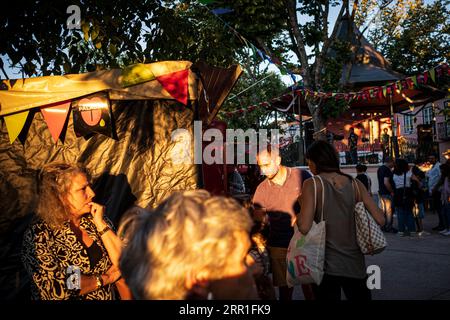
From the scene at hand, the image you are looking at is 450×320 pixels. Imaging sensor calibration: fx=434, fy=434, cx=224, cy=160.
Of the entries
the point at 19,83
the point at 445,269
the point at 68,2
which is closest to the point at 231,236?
the point at 19,83

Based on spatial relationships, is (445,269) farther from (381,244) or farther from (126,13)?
(126,13)

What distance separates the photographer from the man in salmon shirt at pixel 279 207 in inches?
187

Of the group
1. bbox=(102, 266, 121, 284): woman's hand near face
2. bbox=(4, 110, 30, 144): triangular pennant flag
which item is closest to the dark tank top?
Answer: bbox=(102, 266, 121, 284): woman's hand near face

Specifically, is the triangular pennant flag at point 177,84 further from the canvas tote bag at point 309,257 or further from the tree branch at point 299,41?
the tree branch at point 299,41

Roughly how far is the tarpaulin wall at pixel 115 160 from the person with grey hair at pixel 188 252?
123 inches

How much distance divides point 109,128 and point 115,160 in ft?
1.17

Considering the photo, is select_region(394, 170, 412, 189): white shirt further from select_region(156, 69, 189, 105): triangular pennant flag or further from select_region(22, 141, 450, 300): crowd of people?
select_region(156, 69, 189, 105): triangular pennant flag

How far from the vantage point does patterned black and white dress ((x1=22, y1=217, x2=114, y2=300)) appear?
2.79m

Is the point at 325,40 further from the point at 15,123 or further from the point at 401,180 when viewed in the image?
the point at 15,123

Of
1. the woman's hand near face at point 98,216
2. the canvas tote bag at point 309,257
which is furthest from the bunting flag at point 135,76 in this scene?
the canvas tote bag at point 309,257

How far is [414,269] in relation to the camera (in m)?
7.37

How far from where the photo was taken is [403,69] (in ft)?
96.8

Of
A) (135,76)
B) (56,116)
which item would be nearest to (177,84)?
(135,76)

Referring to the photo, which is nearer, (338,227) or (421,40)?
(338,227)
